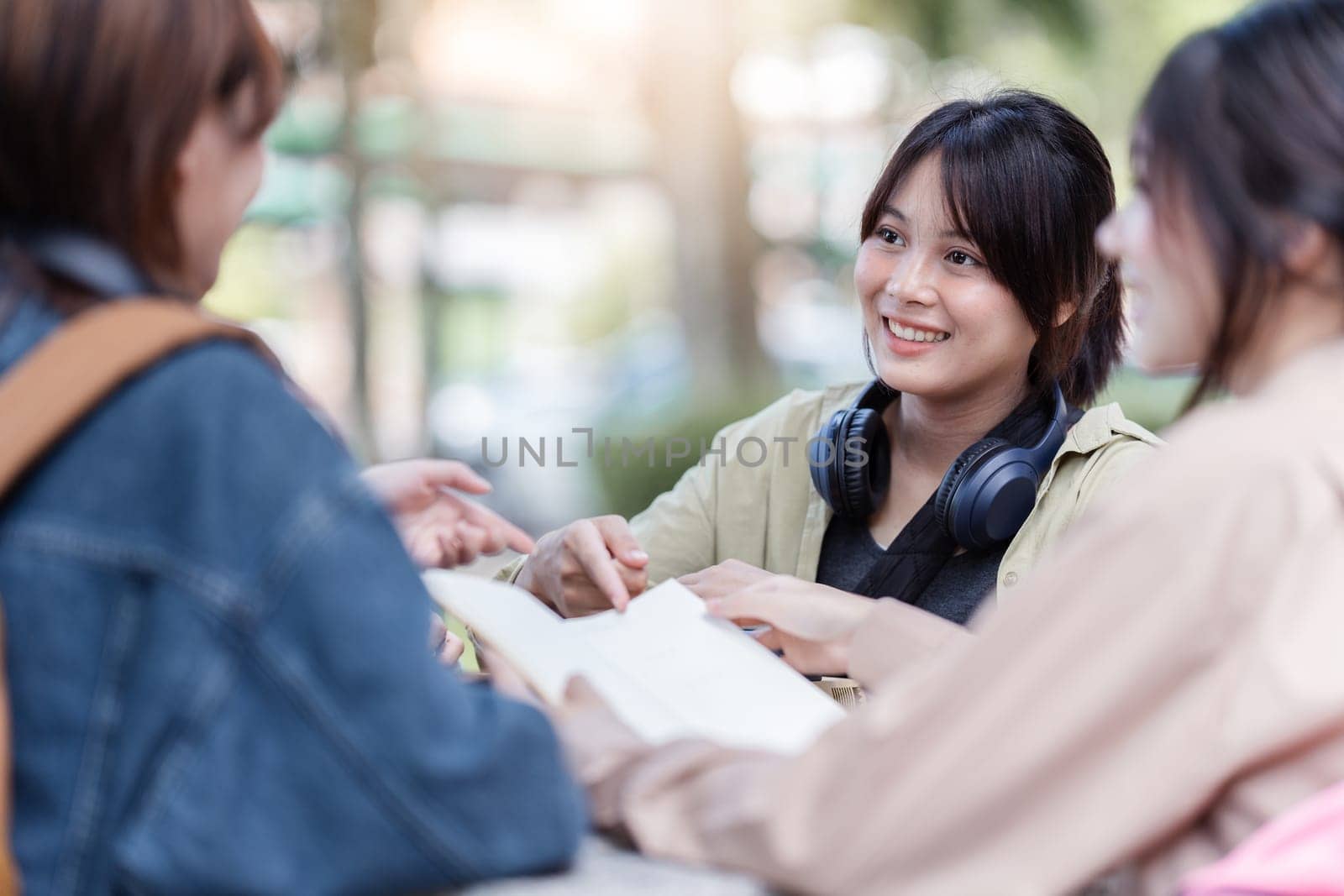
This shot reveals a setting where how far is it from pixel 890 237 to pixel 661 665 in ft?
3.99

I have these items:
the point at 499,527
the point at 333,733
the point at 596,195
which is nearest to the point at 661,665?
the point at 499,527

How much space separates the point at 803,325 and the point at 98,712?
68.8 feet

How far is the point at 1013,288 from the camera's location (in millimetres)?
2473

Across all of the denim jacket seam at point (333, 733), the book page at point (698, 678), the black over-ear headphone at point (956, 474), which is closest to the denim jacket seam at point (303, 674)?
the denim jacket seam at point (333, 733)

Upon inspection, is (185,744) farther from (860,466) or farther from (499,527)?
(860,466)

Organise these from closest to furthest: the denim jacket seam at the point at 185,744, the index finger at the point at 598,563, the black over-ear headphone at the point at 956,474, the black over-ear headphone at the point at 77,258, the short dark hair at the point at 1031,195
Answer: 1. the denim jacket seam at the point at 185,744
2. the black over-ear headphone at the point at 77,258
3. the index finger at the point at 598,563
4. the black over-ear headphone at the point at 956,474
5. the short dark hair at the point at 1031,195

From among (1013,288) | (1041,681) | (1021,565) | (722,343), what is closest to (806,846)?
(1041,681)

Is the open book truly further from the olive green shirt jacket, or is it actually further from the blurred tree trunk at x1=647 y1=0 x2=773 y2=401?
the blurred tree trunk at x1=647 y1=0 x2=773 y2=401

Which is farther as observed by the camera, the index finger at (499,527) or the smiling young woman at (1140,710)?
the index finger at (499,527)

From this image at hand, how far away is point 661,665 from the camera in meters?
1.73

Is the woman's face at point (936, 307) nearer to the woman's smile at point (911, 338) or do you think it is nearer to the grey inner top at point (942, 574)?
the woman's smile at point (911, 338)

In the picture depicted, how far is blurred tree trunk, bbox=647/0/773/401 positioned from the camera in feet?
30.1

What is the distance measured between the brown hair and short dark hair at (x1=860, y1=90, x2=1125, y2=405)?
1.54 m

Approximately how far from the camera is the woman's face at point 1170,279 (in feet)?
4.47
